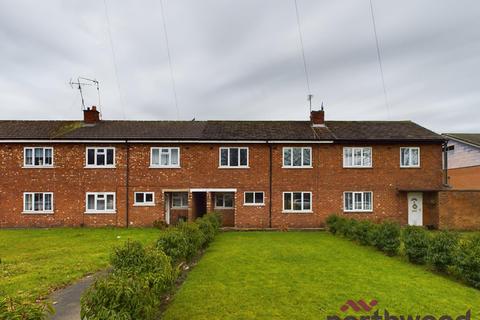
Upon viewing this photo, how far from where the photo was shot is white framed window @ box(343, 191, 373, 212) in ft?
66.3

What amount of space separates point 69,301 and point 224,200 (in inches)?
576

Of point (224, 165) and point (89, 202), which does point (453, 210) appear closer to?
point (224, 165)

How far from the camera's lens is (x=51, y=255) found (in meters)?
12.0

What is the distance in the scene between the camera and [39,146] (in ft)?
66.2

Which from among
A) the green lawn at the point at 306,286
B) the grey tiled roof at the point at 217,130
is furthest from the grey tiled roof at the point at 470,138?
the green lawn at the point at 306,286

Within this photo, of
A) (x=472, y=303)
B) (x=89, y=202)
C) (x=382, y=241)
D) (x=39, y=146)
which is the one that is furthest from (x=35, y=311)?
(x=39, y=146)

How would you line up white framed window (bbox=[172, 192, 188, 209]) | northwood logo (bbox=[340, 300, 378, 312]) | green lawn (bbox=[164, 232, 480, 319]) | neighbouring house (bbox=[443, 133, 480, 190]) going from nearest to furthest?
1. green lawn (bbox=[164, 232, 480, 319])
2. northwood logo (bbox=[340, 300, 378, 312])
3. white framed window (bbox=[172, 192, 188, 209])
4. neighbouring house (bbox=[443, 133, 480, 190])

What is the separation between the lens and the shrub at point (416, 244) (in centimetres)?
1082

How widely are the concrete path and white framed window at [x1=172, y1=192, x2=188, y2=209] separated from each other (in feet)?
40.9

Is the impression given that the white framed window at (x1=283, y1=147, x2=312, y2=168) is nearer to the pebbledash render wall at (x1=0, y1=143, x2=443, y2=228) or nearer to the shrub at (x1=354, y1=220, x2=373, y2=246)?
the pebbledash render wall at (x1=0, y1=143, x2=443, y2=228)

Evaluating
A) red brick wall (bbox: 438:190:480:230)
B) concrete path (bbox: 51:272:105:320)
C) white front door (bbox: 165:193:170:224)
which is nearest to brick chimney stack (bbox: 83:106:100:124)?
white front door (bbox: 165:193:170:224)

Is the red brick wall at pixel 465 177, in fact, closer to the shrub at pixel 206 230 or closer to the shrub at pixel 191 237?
the shrub at pixel 206 230

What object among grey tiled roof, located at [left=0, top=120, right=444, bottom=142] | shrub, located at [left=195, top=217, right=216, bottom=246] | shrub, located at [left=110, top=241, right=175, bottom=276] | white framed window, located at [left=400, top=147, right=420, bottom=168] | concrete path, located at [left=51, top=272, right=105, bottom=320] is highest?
grey tiled roof, located at [left=0, top=120, right=444, bottom=142]

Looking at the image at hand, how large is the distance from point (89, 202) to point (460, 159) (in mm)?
29468
